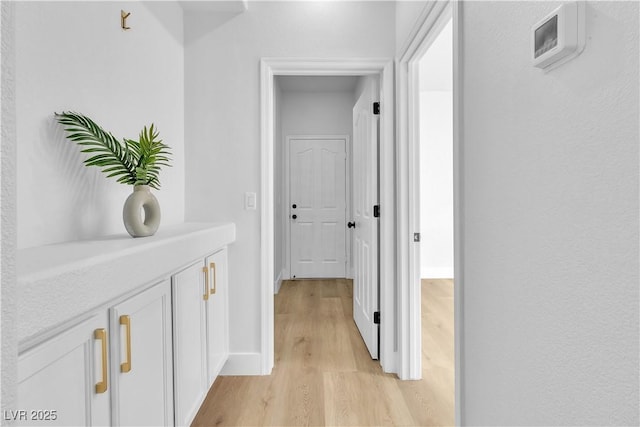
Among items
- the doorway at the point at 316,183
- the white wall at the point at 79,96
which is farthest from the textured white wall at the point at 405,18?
the doorway at the point at 316,183

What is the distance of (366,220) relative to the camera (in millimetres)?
2852

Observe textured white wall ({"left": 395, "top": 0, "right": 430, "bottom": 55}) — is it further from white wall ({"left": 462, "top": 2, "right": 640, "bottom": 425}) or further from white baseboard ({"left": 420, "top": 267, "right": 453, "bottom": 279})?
white baseboard ({"left": 420, "top": 267, "right": 453, "bottom": 279})

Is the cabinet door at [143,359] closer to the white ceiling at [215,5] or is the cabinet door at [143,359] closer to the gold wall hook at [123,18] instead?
the gold wall hook at [123,18]

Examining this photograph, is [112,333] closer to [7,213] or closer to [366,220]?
[7,213]

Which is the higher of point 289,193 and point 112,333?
point 289,193

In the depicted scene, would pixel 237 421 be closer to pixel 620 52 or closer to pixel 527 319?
pixel 527 319

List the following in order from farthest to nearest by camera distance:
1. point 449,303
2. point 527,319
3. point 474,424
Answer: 1. point 449,303
2. point 474,424
3. point 527,319

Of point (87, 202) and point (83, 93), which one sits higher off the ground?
point (83, 93)

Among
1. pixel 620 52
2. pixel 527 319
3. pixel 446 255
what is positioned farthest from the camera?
pixel 446 255

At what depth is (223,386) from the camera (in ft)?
7.59

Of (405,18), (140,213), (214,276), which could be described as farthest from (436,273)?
(140,213)

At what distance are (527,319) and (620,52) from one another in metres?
0.65

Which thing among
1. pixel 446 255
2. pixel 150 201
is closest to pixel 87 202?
pixel 150 201

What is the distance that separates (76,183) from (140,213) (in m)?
0.25
